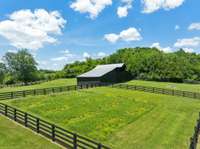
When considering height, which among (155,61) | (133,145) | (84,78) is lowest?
(133,145)

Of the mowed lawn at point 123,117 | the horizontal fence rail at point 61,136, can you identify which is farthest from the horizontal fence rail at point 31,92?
the horizontal fence rail at point 61,136

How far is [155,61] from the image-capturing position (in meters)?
62.8

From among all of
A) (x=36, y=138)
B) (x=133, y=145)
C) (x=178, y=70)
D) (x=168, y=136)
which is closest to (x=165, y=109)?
(x=168, y=136)

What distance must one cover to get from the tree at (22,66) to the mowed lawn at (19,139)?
60.3 metres

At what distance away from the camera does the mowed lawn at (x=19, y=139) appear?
14.0 meters

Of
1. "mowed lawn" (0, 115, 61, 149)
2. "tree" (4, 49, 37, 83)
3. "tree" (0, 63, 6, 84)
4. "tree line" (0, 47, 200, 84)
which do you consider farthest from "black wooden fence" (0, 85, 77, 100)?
"tree" (0, 63, 6, 84)

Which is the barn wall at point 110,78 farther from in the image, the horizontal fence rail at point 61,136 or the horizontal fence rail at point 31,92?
the horizontal fence rail at point 61,136

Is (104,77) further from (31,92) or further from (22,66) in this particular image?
(22,66)

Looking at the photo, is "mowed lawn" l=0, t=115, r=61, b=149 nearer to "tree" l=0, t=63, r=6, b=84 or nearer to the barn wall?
the barn wall

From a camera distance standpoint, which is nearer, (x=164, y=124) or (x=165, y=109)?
(x=164, y=124)

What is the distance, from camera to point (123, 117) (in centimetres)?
2261

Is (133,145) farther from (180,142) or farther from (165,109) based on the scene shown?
(165,109)

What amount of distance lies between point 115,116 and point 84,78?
91.8 ft

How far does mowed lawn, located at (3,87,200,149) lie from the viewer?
54.7ft
